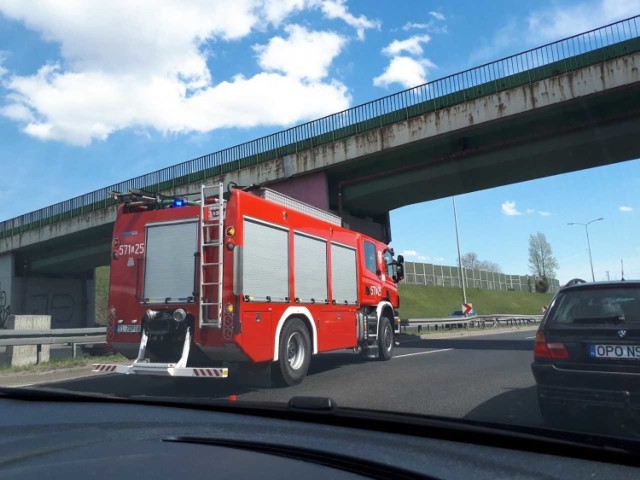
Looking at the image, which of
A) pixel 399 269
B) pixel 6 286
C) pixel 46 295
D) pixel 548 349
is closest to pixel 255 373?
pixel 548 349

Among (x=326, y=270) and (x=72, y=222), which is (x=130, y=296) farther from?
(x=72, y=222)

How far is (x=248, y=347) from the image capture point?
7602 millimetres

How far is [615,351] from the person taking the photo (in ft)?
16.2

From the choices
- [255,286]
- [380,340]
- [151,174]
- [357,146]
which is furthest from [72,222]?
[255,286]

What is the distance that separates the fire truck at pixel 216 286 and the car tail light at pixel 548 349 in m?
3.88

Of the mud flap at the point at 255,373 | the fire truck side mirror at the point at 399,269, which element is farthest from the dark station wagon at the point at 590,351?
the fire truck side mirror at the point at 399,269

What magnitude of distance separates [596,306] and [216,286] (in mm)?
4851

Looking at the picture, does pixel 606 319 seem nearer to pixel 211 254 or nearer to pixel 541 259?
pixel 211 254

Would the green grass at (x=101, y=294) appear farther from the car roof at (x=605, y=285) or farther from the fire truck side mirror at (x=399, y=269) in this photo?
the car roof at (x=605, y=285)

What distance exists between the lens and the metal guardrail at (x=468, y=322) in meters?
26.5

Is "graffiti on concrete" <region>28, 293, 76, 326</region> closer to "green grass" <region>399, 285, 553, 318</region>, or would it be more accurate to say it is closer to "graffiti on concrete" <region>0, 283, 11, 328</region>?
"graffiti on concrete" <region>0, 283, 11, 328</region>

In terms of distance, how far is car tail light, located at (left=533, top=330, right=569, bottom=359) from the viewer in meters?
5.24

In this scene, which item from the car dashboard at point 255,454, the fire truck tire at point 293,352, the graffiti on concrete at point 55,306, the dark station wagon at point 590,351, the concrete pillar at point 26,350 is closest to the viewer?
the car dashboard at point 255,454

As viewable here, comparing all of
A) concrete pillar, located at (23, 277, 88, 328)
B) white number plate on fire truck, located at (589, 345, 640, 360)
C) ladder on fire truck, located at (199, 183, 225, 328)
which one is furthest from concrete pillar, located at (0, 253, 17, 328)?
white number plate on fire truck, located at (589, 345, 640, 360)
